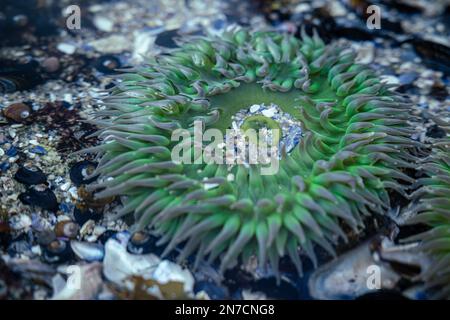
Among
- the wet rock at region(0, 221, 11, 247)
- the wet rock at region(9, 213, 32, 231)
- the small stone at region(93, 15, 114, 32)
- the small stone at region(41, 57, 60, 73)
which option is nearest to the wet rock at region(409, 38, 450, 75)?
the small stone at region(93, 15, 114, 32)

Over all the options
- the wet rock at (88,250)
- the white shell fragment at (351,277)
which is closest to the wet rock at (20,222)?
the wet rock at (88,250)

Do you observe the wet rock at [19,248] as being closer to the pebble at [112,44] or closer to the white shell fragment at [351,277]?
the white shell fragment at [351,277]

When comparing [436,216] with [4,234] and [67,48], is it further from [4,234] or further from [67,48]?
[67,48]

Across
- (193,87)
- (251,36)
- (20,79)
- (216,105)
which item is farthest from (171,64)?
(20,79)

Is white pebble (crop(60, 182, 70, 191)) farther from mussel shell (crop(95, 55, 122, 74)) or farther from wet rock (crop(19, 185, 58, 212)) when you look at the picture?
mussel shell (crop(95, 55, 122, 74))

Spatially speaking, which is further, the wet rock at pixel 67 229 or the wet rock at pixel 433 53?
the wet rock at pixel 433 53
